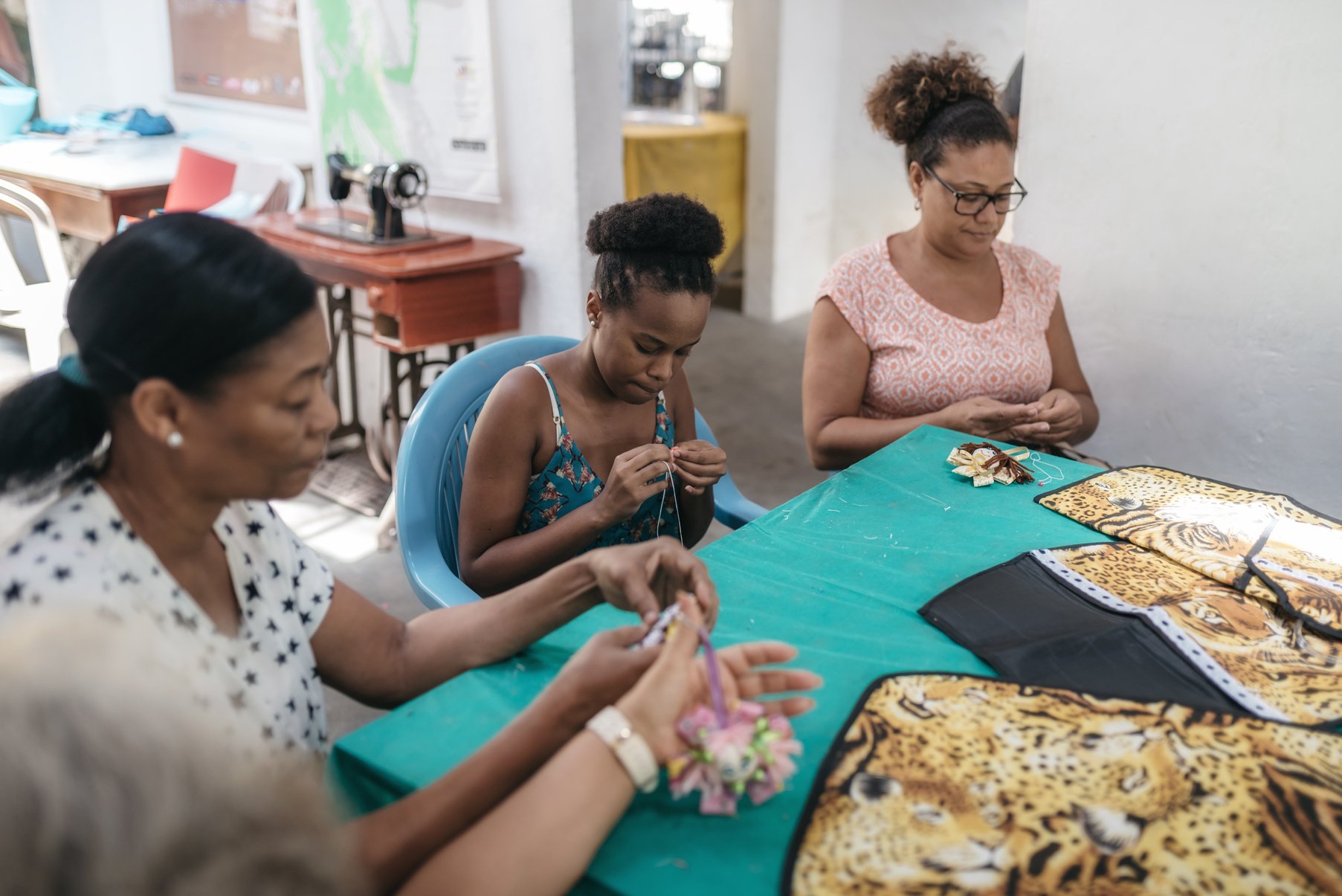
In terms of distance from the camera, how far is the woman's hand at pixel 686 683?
1.06 m

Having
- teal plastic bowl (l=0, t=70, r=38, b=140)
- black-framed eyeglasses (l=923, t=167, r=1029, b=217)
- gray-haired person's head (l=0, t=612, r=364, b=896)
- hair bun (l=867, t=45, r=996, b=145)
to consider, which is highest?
hair bun (l=867, t=45, r=996, b=145)

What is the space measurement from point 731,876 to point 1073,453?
73.3 inches

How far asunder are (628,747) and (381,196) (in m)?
3.13

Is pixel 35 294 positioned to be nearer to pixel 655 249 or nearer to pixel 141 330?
pixel 655 249

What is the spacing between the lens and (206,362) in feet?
3.52

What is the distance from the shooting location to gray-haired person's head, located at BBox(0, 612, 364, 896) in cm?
67

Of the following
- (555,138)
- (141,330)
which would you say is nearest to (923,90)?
(555,138)

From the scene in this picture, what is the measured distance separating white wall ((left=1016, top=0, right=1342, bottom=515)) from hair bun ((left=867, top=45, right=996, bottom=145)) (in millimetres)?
489

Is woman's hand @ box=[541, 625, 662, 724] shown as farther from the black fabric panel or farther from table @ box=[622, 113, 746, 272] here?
table @ box=[622, 113, 746, 272]

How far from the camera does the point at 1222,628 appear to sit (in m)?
1.43

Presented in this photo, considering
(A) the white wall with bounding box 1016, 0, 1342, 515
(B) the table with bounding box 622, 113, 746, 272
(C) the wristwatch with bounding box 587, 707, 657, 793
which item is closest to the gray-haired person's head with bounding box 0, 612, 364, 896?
(C) the wristwatch with bounding box 587, 707, 657, 793

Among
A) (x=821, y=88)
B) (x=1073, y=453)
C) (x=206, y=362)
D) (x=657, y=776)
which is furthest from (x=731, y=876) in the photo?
(x=821, y=88)

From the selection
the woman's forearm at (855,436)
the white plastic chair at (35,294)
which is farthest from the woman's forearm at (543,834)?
the white plastic chair at (35,294)

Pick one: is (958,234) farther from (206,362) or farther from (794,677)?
(206,362)
